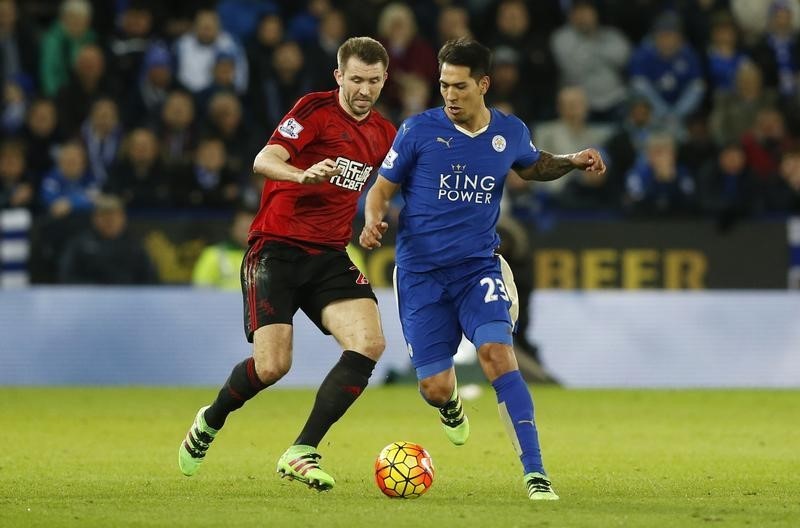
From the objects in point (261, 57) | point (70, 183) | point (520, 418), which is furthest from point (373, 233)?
point (261, 57)

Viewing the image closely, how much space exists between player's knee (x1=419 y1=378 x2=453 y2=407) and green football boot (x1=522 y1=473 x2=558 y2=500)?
3.95 ft

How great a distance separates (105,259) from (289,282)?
25.3ft

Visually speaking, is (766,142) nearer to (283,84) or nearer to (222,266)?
(283,84)

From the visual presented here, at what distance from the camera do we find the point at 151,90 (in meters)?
17.8

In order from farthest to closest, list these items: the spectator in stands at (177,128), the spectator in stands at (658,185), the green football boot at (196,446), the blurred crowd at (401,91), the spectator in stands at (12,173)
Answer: the spectator in stands at (177,128)
the spectator in stands at (658,185)
the blurred crowd at (401,91)
the spectator in stands at (12,173)
the green football boot at (196,446)

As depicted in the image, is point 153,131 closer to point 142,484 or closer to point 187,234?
point 187,234

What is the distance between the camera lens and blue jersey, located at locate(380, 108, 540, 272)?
8.45 m

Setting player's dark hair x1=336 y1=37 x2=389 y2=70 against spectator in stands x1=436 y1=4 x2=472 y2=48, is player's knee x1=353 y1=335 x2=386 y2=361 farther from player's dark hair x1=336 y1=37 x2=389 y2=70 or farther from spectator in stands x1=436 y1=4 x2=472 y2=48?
spectator in stands x1=436 y1=4 x2=472 y2=48

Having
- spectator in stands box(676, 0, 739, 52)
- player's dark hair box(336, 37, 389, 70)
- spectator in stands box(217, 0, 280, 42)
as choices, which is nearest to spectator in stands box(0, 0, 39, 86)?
spectator in stands box(217, 0, 280, 42)

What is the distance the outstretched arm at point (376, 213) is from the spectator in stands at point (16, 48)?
34.3ft

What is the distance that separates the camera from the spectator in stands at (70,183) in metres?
16.5

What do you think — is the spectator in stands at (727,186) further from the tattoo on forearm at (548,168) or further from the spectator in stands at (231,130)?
the tattoo on forearm at (548,168)

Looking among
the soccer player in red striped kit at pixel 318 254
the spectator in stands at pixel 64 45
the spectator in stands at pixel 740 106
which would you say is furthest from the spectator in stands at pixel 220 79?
the soccer player in red striped kit at pixel 318 254

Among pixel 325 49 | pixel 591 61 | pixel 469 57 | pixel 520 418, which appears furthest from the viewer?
pixel 591 61
